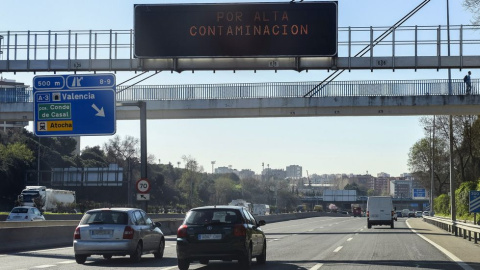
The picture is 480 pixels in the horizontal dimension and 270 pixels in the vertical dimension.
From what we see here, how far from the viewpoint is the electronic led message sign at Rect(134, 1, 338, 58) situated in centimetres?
2383

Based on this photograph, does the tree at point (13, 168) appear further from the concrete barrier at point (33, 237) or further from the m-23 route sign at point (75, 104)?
the m-23 route sign at point (75, 104)

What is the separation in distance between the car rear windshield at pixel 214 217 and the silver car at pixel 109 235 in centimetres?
283

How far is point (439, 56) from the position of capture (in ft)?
86.8

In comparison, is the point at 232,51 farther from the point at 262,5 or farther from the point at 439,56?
the point at 439,56

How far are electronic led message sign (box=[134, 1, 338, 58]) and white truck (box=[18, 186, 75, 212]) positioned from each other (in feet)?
178

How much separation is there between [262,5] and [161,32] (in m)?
3.53

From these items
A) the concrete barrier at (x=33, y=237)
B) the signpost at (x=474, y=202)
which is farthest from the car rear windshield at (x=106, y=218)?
the signpost at (x=474, y=202)

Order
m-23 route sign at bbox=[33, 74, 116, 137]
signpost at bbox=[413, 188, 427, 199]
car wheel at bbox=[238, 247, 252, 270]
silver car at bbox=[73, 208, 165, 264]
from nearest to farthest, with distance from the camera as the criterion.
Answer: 1. car wheel at bbox=[238, 247, 252, 270]
2. silver car at bbox=[73, 208, 165, 264]
3. m-23 route sign at bbox=[33, 74, 116, 137]
4. signpost at bbox=[413, 188, 427, 199]

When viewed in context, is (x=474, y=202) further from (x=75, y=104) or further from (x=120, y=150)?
(x=120, y=150)

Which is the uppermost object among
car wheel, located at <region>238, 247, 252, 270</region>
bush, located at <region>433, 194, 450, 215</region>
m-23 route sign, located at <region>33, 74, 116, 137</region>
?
m-23 route sign, located at <region>33, 74, 116, 137</region>

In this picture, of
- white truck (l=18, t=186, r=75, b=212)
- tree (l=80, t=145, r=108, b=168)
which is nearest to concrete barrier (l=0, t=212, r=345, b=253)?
white truck (l=18, t=186, r=75, b=212)

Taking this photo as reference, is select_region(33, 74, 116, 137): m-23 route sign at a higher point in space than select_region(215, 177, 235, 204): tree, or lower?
higher

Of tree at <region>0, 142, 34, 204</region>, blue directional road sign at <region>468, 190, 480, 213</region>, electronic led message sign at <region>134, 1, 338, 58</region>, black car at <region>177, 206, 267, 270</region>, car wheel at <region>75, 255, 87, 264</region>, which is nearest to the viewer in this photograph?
black car at <region>177, 206, 267, 270</region>

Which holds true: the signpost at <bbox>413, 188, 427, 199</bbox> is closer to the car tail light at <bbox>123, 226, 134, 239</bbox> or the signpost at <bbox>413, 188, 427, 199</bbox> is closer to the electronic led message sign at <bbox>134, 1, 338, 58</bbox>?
the electronic led message sign at <bbox>134, 1, 338, 58</bbox>
